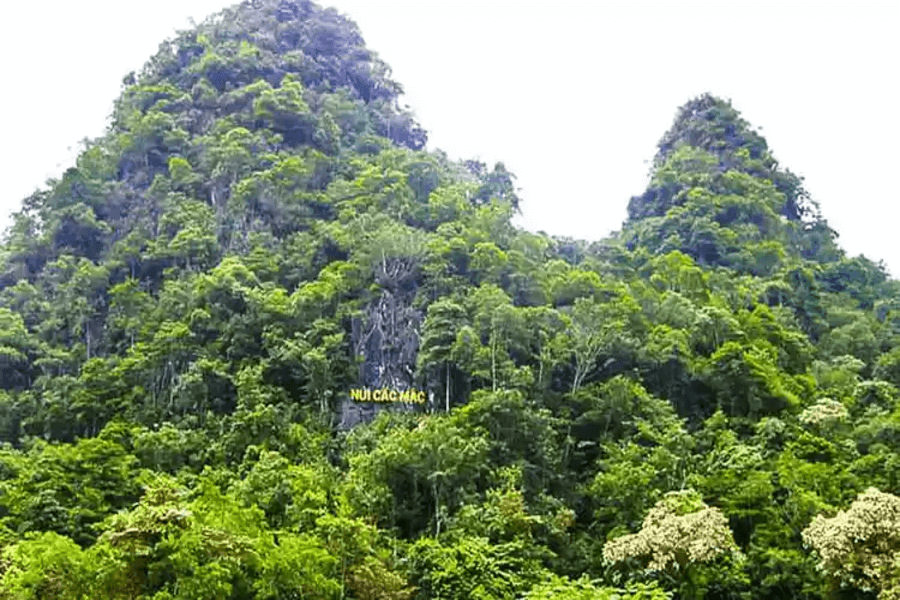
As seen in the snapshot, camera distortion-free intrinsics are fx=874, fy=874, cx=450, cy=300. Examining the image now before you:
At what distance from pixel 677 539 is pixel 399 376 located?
10.8 m

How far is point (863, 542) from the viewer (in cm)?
1473

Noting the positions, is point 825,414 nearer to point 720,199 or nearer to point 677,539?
point 677,539

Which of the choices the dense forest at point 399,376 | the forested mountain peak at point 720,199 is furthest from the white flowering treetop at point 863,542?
the forested mountain peak at point 720,199

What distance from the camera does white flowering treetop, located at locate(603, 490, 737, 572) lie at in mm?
14984

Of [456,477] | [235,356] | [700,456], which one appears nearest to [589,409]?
[700,456]

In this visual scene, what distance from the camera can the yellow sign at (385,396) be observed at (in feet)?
77.2

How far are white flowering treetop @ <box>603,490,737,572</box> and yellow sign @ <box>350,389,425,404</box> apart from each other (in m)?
8.65

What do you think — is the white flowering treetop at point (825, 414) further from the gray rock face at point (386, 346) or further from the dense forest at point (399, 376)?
the gray rock face at point (386, 346)

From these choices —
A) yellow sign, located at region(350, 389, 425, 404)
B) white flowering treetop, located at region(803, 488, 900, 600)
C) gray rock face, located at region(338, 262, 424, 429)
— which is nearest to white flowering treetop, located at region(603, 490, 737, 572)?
white flowering treetop, located at region(803, 488, 900, 600)

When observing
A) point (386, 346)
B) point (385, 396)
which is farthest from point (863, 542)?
point (386, 346)

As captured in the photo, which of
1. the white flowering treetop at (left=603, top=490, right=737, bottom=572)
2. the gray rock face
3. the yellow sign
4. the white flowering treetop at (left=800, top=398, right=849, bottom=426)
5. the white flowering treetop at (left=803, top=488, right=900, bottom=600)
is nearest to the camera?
the white flowering treetop at (left=803, top=488, right=900, bottom=600)

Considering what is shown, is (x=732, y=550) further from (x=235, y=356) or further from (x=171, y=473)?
(x=235, y=356)

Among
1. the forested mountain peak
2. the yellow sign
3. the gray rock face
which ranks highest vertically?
the forested mountain peak

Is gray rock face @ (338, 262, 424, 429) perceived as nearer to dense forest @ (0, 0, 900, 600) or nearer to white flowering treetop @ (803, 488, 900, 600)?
dense forest @ (0, 0, 900, 600)
